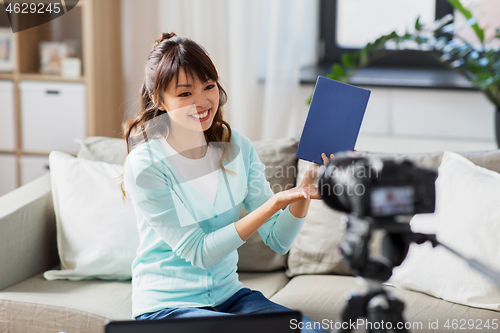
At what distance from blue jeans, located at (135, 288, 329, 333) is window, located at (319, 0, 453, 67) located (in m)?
1.74

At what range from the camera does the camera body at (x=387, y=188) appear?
572 mm

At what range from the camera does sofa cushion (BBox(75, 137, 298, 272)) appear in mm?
1622

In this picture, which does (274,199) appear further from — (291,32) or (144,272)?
(291,32)

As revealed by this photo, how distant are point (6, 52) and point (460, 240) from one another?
2.19 m

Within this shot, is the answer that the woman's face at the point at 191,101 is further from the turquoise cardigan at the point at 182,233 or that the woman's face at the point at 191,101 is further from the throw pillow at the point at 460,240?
the throw pillow at the point at 460,240

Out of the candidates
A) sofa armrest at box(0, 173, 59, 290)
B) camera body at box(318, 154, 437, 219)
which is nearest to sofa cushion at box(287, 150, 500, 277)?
sofa armrest at box(0, 173, 59, 290)

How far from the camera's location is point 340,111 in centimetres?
110

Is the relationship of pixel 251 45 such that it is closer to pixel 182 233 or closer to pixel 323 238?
pixel 323 238

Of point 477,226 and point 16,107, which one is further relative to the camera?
point 16,107

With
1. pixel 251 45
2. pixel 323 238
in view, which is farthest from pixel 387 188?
pixel 251 45

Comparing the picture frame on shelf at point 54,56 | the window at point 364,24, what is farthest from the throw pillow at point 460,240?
the picture frame on shelf at point 54,56

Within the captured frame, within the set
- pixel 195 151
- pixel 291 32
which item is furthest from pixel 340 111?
pixel 291 32

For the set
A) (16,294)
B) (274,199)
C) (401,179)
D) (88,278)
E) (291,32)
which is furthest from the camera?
(291,32)

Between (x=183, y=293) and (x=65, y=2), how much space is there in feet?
5.75
